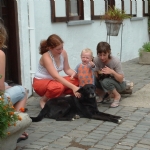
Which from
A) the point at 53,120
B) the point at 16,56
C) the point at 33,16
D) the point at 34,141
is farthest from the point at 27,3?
the point at 34,141

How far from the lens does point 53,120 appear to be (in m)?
5.99

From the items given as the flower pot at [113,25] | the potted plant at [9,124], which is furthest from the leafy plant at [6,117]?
the flower pot at [113,25]

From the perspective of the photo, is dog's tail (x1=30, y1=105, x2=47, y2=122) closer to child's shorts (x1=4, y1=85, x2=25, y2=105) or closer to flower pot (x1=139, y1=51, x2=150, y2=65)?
child's shorts (x1=4, y1=85, x2=25, y2=105)

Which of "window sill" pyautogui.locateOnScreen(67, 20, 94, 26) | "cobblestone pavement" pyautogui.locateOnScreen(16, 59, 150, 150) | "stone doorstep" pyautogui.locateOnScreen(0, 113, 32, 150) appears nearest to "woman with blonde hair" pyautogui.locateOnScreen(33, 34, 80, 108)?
"cobblestone pavement" pyautogui.locateOnScreen(16, 59, 150, 150)

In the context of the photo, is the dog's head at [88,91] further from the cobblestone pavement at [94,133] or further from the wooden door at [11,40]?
the wooden door at [11,40]

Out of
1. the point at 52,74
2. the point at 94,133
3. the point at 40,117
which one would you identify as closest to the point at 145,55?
the point at 52,74

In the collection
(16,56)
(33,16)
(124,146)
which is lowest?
(124,146)

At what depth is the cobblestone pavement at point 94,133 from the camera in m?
4.91

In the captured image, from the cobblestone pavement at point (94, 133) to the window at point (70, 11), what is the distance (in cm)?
242

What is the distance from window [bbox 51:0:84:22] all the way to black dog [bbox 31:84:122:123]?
2761 millimetres

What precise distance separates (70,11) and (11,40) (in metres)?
2.80

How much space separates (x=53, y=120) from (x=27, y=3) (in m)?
2.38

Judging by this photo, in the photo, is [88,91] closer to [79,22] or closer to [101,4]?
[79,22]

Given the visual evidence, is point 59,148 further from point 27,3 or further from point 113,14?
point 113,14
